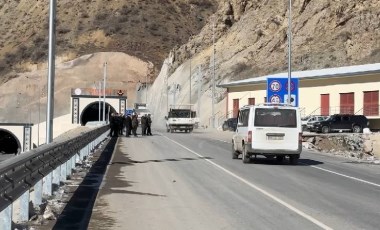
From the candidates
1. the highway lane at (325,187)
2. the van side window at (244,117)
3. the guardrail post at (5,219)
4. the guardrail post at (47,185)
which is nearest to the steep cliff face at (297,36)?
the van side window at (244,117)

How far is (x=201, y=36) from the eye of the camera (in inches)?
4272

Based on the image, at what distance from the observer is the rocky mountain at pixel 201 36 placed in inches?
3004

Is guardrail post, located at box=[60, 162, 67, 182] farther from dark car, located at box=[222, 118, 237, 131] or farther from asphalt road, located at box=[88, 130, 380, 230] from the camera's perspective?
dark car, located at box=[222, 118, 237, 131]

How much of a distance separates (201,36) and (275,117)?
87.3 meters

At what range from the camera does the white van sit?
2206 centimetres

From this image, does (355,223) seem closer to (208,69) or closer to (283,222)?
(283,222)

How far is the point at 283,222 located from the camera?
1000cm

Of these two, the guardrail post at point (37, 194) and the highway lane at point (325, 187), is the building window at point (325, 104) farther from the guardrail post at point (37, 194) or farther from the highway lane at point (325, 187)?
the guardrail post at point (37, 194)

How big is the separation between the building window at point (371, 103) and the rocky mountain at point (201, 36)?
1703 cm

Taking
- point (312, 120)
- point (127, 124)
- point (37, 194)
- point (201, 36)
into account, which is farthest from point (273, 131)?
point (201, 36)

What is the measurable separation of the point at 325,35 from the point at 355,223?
7007 cm

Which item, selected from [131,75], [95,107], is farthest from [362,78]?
[131,75]

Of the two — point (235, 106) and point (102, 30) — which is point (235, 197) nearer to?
point (235, 106)

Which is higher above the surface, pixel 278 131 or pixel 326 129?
pixel 278 131
